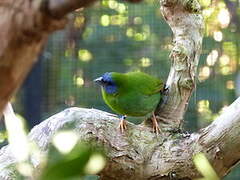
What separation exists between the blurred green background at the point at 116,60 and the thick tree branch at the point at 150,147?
102 cm

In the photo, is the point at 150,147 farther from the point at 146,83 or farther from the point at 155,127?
the point at 146,83

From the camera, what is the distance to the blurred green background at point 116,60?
255 centimetres

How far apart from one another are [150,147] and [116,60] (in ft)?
3.68

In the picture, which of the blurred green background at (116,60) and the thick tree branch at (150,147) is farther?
the blurred green background at (116,60)

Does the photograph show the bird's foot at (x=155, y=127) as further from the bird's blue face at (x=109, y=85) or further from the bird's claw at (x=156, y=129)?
the bird's blue face at (x=109, y=85)

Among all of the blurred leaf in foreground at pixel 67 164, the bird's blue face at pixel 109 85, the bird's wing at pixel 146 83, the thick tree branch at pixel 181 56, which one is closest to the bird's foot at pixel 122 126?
the thick tree branch at pixel 181 56

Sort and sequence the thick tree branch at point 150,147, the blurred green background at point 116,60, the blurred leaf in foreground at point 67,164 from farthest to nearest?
the blurred green background at point 116,60, the thick tree branch at point 150,147, the blurred leaf in foreground at point 67,164

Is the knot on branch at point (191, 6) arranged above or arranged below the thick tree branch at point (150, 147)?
above

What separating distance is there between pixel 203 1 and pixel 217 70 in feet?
1.05

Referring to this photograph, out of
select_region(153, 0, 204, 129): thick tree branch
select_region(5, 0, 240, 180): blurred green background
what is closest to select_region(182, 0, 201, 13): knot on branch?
select_region(153, 0, 204, 129): thick tree branch

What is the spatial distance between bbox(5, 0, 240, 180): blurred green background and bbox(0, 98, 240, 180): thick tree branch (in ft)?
3.33

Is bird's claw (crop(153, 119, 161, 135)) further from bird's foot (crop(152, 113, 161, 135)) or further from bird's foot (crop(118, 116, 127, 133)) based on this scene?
bird's foot (crop(118, 116, 127, 133))

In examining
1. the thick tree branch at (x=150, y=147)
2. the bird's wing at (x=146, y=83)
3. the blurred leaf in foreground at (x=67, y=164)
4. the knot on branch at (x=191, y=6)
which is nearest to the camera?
the blurred leaf in foreground at (x=67, y=164)

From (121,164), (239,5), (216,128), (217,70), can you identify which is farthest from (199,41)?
(239,5)
